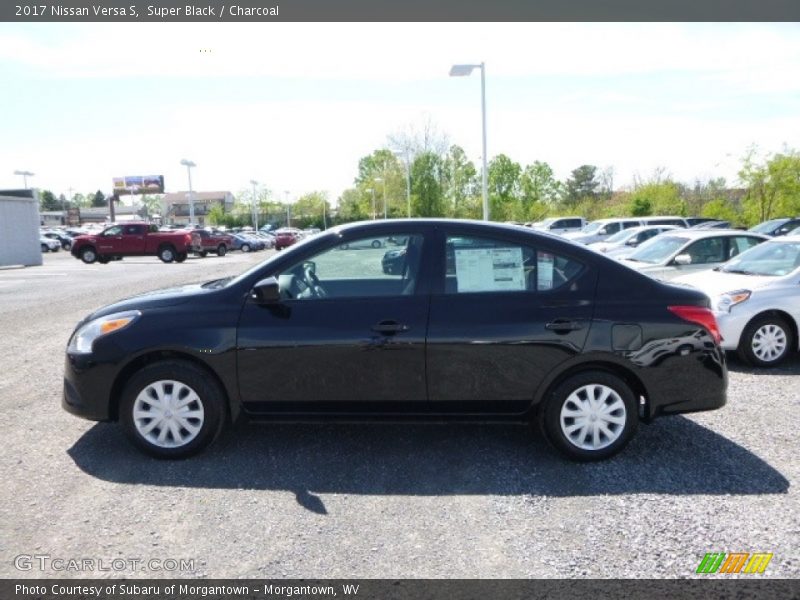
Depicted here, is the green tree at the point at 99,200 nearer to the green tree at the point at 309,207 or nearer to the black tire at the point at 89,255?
the green tree at the point at 309,207

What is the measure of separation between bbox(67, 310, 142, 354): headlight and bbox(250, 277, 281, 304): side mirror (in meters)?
0.90

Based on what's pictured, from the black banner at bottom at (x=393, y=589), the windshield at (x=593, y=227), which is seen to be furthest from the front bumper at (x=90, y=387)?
the windshield at (x=593, y=227)

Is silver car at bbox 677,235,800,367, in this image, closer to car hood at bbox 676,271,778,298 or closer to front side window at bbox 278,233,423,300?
car hood at bbox 676,271,778,298

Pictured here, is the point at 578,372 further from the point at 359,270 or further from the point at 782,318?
the point at 782,318

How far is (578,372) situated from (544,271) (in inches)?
29.5

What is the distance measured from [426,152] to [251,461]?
4303 cm

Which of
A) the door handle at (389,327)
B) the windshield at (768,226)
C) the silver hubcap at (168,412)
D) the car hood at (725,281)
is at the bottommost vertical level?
the silver hubcap at (168,412)

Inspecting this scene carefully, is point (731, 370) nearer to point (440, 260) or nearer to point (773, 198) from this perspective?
point (440, 260)

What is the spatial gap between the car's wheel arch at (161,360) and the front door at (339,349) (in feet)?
0.36

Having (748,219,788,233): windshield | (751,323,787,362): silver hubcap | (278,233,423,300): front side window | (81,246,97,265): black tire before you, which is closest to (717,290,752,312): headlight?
(751,323,787,362): silver hubcap

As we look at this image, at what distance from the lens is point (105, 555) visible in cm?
328

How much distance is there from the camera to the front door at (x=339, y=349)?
434 cm

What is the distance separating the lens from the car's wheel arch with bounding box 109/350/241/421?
4449 mm

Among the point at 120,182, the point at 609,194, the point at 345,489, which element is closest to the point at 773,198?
the point at 345,489
